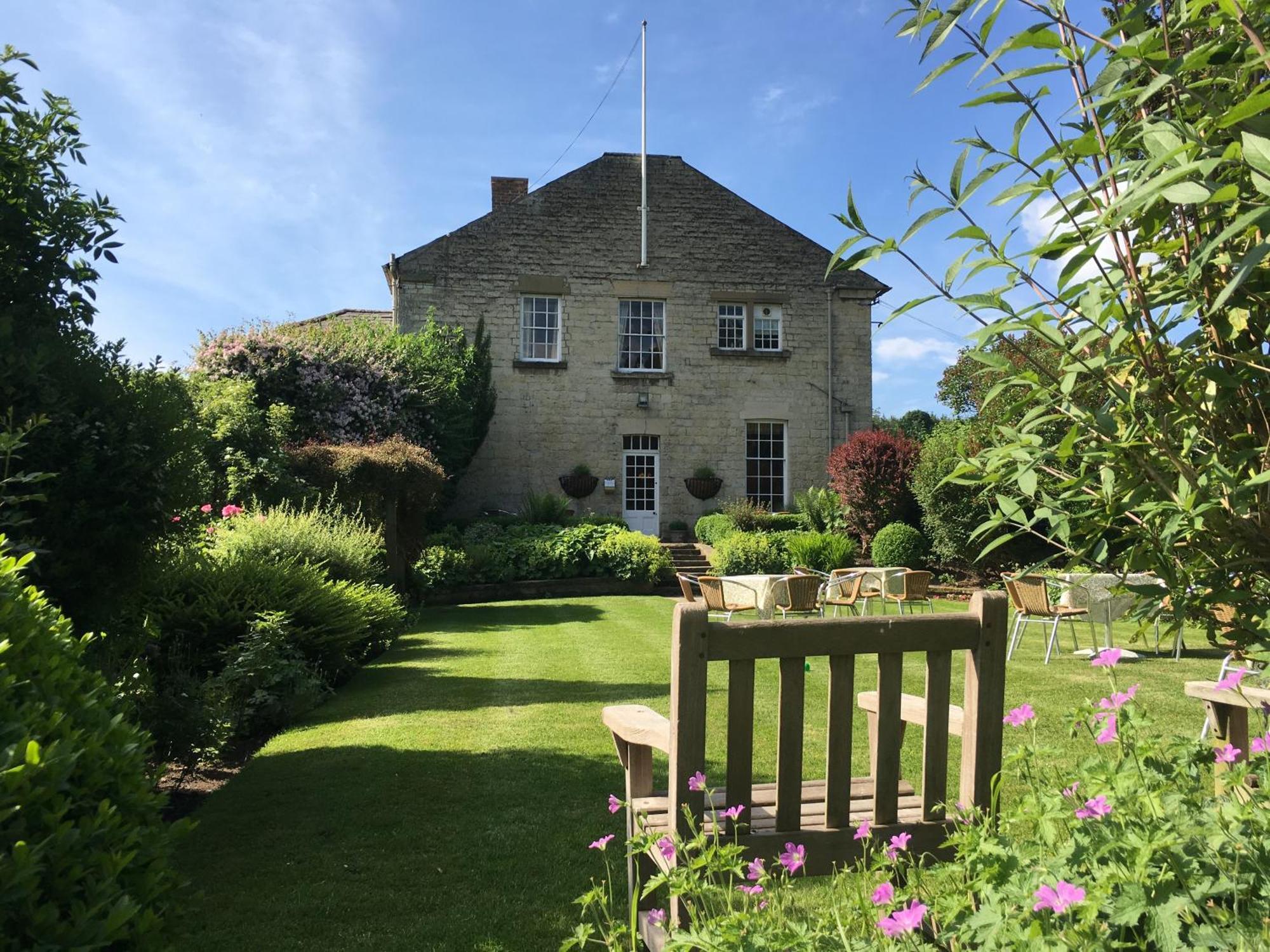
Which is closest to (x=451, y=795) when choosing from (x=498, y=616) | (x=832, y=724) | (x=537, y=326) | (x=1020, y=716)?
(x=832, y=724)

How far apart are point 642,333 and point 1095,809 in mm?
19571

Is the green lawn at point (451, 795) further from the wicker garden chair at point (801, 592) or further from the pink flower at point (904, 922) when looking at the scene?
the wicker garden chair at point (801, 592)

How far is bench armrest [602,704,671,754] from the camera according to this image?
2.63 metres

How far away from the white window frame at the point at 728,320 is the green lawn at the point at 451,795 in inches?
516

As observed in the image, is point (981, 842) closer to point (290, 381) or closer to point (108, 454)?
point (108, 454)

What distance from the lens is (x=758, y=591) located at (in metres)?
10.3

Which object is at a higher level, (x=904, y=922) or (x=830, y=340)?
(x=830, y=340)

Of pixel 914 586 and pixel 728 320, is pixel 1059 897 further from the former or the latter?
pixel 728 320

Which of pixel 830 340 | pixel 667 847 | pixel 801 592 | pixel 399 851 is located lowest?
pixel 399 851

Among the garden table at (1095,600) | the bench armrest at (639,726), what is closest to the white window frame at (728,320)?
the garden table at (1095,600)

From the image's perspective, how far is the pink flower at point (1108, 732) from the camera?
1802 mm

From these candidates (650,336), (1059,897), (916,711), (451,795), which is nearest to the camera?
(1059,897)

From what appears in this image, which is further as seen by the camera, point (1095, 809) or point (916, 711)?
point (916, 711)

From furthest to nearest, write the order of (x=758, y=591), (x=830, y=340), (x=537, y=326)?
(x=830, y=340)
(x=537, y=326)
(x=758, y=591)
